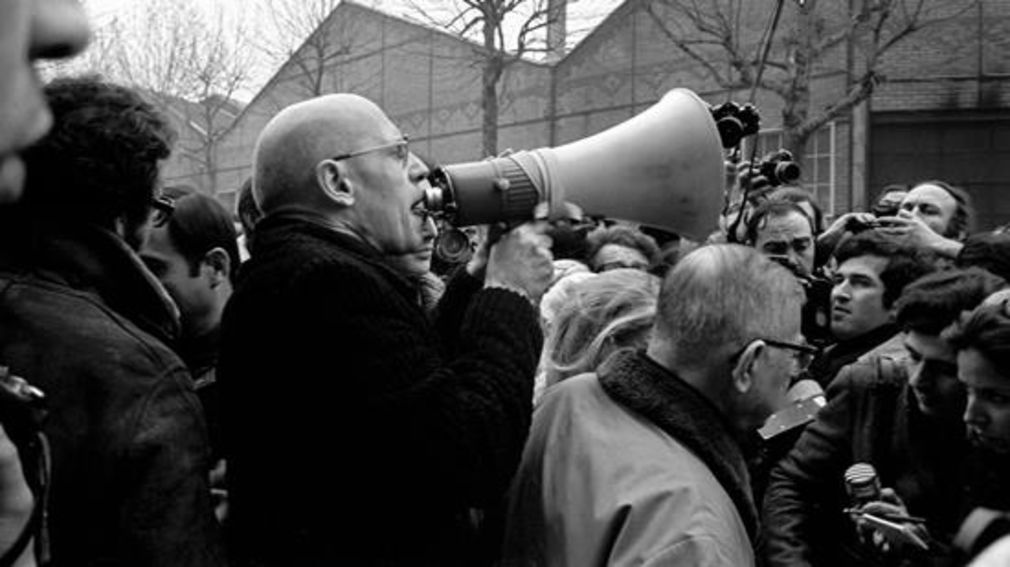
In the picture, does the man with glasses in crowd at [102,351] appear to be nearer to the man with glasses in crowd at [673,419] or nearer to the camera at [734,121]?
the man with glasses in crowd at [673,419]

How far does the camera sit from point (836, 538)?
3.47 meters

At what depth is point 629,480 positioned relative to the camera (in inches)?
81.7

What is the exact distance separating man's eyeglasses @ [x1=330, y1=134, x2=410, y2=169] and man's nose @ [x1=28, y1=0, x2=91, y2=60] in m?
1.59

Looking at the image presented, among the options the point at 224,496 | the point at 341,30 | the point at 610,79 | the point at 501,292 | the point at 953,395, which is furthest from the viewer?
the point at 341,30

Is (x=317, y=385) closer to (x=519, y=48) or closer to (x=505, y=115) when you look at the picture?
(x=519, y=48)

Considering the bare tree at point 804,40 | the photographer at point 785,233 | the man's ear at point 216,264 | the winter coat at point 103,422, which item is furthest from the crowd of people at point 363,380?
the bare tree at point 804,40

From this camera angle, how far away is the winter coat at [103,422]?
6.22 feet

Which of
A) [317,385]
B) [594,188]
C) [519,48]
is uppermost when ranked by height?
[519,48]

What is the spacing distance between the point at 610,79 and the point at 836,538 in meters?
21.2

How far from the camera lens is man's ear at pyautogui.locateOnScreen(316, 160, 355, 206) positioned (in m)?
2.40

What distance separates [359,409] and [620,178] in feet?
2.27

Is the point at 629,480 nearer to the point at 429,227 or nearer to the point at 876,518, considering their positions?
the point at 429,227

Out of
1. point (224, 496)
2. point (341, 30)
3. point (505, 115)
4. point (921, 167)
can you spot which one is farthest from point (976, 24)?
point (224, 496)

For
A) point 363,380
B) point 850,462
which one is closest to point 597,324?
point 363,380
